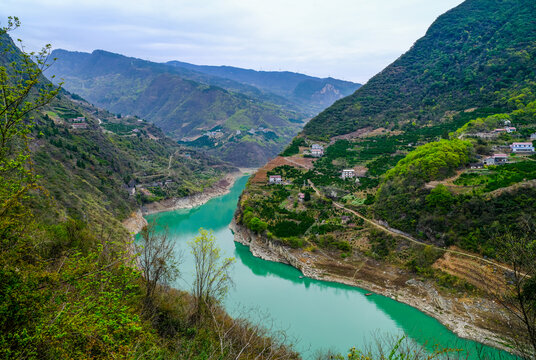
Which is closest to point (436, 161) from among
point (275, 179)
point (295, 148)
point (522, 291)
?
point (275, 179)

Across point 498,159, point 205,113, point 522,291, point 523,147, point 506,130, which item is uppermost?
point 205,113

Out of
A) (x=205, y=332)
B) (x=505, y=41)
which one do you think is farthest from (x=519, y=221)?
(x=505, y=41)

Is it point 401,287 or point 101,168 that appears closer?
point 401,287

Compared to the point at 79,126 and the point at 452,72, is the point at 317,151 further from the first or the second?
the point at 79,126

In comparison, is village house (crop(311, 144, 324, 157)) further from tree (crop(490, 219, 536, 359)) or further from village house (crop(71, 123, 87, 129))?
village house (crop(71, 123, 87, 129))

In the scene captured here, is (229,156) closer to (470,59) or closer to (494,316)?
(470,59)

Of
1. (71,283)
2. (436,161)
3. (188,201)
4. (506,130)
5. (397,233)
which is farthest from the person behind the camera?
(188,201)
